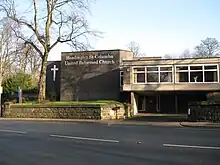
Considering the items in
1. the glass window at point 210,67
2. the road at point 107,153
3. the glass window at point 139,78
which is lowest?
the road at point 107,153

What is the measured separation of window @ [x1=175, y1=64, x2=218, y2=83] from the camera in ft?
127

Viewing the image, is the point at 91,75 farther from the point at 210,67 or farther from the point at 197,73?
the point at 210,67

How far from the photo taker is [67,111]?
116ft

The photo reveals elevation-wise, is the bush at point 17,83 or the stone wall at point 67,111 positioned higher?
the bush at point 17,83

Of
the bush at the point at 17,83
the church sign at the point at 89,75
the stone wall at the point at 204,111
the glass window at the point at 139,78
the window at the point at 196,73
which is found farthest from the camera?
the bush at the point at 17,83

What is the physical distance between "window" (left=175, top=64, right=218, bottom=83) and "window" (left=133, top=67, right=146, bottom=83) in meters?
3.28

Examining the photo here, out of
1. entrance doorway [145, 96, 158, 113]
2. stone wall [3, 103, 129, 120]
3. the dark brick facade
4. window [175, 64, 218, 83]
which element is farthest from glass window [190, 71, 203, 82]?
the dark brick facade

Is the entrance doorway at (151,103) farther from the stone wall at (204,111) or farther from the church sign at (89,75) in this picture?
the stone wall at (204,111)

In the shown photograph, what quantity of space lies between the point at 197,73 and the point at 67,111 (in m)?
13.1

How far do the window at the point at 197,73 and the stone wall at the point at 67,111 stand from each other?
21.6ft

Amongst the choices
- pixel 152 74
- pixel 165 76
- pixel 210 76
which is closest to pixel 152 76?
pixel 152 74

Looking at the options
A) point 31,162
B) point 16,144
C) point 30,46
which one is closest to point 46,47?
point 30,46

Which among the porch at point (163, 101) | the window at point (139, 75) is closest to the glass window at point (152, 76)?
the window at point (139, 75)

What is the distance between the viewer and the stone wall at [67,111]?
111ft
